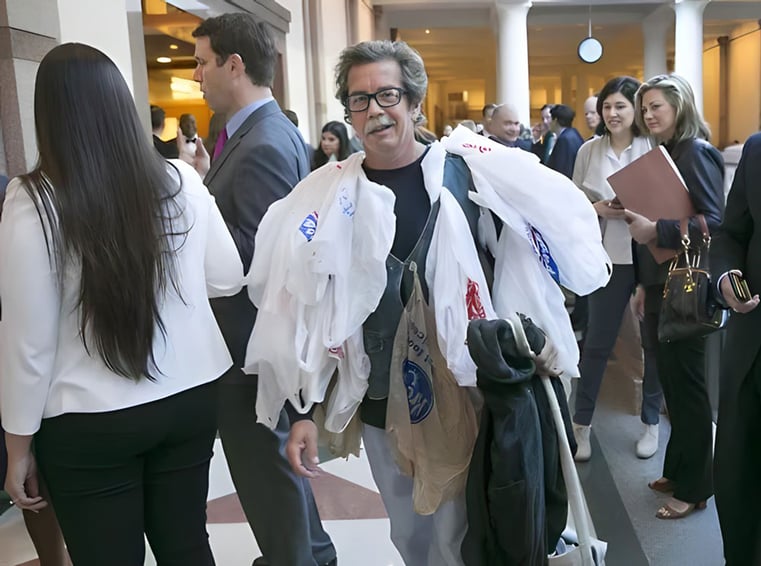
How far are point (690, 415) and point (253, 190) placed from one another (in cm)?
175

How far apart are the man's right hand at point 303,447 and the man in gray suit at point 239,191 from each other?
45 centimetres

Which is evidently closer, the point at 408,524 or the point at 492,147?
the point at 492,147

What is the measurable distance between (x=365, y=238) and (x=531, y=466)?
0.53m

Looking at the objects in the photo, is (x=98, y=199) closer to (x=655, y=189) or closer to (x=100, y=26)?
(x=655, y=189)

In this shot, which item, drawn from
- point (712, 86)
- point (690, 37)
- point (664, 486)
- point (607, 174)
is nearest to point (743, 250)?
point (664, 486)

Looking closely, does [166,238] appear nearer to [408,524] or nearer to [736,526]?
[408,524]

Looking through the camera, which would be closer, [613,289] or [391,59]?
[391,59]

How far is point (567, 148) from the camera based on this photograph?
471 centimetres

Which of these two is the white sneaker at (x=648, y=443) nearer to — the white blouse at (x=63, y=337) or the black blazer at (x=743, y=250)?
the black blazer at (x=743, y=250)

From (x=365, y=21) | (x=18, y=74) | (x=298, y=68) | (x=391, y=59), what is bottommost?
(x=391, y=59)

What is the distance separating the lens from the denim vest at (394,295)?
55.9 inches

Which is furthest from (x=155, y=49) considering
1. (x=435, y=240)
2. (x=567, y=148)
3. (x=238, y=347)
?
(x=435, y=240)

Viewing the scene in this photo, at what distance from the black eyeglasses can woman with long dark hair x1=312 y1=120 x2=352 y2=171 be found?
135 inches

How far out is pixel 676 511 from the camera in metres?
2.52
